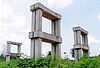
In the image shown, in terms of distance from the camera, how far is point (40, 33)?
1062cm

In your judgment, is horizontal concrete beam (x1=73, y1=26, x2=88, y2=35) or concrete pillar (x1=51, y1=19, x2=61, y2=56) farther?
horizontal concrete beam (x1=73, y1=26, x2=88, y2=35)

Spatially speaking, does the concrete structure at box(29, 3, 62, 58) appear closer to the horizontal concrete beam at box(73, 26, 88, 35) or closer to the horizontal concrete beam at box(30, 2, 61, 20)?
the horizontal concrete beam at box(30, 2, 61, 20)

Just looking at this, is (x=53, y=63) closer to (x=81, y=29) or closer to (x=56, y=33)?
(x=56, y=33)

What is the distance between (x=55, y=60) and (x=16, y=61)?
1.40 m

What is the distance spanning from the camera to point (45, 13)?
11.7 meters

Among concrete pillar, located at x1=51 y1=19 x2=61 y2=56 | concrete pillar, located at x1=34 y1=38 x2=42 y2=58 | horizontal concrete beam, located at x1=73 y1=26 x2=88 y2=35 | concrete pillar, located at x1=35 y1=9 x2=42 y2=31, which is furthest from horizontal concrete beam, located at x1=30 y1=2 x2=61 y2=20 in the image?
horizontal concrete beam, located at x1=73 y1=26 x2=88 y2=35

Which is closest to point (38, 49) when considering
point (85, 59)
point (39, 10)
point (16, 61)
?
point (39, 10)

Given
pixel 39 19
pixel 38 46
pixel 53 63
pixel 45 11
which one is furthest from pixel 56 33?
pixel 53 63

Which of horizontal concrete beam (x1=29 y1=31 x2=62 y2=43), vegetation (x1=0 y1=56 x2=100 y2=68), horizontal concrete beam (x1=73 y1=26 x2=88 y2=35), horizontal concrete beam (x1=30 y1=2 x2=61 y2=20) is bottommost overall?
vegetation (x1=0 y1=56 x2=100 y2=68)

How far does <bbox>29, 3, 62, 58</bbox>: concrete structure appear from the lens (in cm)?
1073

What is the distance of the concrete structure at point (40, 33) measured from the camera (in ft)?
35.2

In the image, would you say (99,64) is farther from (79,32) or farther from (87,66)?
(79,32)

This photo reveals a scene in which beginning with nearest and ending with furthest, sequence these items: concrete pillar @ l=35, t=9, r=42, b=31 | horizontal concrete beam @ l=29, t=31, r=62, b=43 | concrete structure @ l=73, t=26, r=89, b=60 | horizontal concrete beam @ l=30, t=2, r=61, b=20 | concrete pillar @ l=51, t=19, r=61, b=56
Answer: horizontal concrete beam @ l=29, t=31, r=62, b=43, concrete pillar @ l=35, t=9, r=42, b=31, horizontal concrete beam @ l=30, t=2, r=61, b=20, concrete pillar @ l=51, t=19, r=61, b=56, concrete structure @ l=73, t=26, r=89, b=60

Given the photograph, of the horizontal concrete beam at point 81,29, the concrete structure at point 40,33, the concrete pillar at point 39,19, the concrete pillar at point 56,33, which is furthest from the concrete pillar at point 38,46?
the horizontal concrete beam at point 81,29
